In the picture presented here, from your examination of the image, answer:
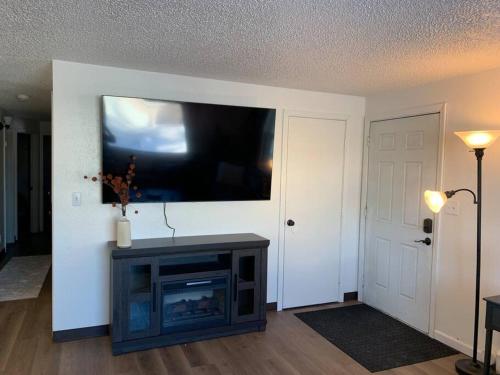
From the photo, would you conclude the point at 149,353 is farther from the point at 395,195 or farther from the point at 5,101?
the point at 5,101

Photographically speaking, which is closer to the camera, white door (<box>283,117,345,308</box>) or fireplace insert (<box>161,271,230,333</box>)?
fireplace insert (<box>161,271,230,333</box>)

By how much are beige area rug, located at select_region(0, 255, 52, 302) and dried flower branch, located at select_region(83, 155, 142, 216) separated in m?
2.01

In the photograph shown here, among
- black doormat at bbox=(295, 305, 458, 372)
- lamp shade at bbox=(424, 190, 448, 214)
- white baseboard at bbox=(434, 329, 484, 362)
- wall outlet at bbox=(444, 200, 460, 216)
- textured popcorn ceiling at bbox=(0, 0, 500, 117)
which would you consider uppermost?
textured popcorn ceiling at bbox=(0, 0, 500, 117)

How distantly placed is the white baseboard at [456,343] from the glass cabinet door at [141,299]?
95.3 inches

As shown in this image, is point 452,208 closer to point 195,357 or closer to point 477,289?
point 477,289

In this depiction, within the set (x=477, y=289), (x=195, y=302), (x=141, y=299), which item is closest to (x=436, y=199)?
(x=477, y=289)

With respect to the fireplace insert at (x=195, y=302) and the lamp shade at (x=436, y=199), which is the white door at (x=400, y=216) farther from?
the fireplace insert at (x=195, y=302)

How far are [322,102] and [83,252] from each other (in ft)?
8.92

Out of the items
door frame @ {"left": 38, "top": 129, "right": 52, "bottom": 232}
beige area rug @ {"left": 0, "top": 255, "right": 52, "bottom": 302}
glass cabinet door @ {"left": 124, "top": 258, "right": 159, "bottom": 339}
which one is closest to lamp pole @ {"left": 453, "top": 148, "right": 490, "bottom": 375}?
glass cabinet door @ {"left": 124, "top": 258, "right": 159, "bottom": 339}

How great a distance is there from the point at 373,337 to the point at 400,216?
1171 mm

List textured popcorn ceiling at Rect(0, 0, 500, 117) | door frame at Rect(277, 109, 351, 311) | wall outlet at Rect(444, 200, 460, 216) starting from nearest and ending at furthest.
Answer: textured popcorn ceiling at Rect(0, 0, 500, 117) < wall outlet at Rect(444, 200, 460, 216) < door frame at Rect(277, 109, 351, 311)

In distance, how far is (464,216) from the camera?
10.7ft

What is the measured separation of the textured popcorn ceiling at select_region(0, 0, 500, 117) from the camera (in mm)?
2010

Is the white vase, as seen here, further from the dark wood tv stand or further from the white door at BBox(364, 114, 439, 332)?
the white door at BBox(364, 114, 439, 332)
